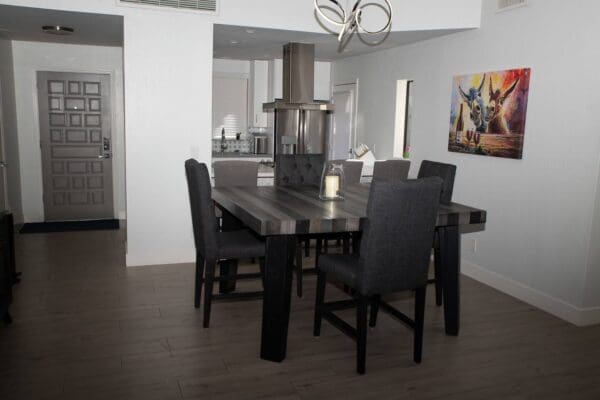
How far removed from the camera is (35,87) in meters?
6.61

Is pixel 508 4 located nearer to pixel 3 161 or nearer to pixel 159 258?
pixel 159 258

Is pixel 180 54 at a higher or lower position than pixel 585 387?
higher

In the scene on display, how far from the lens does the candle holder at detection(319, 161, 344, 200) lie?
3744 mm

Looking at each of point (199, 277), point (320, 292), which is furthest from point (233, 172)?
point (320, 292)

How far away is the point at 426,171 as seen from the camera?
4.29 m

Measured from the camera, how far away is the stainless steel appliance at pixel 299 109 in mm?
6164

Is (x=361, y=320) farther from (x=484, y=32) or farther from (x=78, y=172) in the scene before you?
(x=78, y=172)

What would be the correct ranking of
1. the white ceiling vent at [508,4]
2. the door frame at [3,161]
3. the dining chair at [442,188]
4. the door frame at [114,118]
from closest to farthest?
the dining chair at [442,188] < the white ceiling vent at [508,4] < the door frame at [3,161] < the door frame at [114,118]

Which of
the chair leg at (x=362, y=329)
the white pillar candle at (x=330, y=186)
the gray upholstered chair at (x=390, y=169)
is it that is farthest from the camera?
the gray upholstered chair at (x=390, y=169)

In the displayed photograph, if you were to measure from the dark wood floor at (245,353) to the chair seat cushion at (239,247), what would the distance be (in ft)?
1.67

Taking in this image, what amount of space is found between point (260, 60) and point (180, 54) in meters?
2.94

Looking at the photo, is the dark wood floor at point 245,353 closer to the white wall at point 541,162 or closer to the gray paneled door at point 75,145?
the white wall at point 541,162

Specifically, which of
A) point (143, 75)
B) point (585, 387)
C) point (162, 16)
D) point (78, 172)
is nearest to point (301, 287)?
point (585, 387)

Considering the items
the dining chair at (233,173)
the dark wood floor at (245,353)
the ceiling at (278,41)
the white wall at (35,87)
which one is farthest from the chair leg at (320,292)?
the white wall at (35,87)
